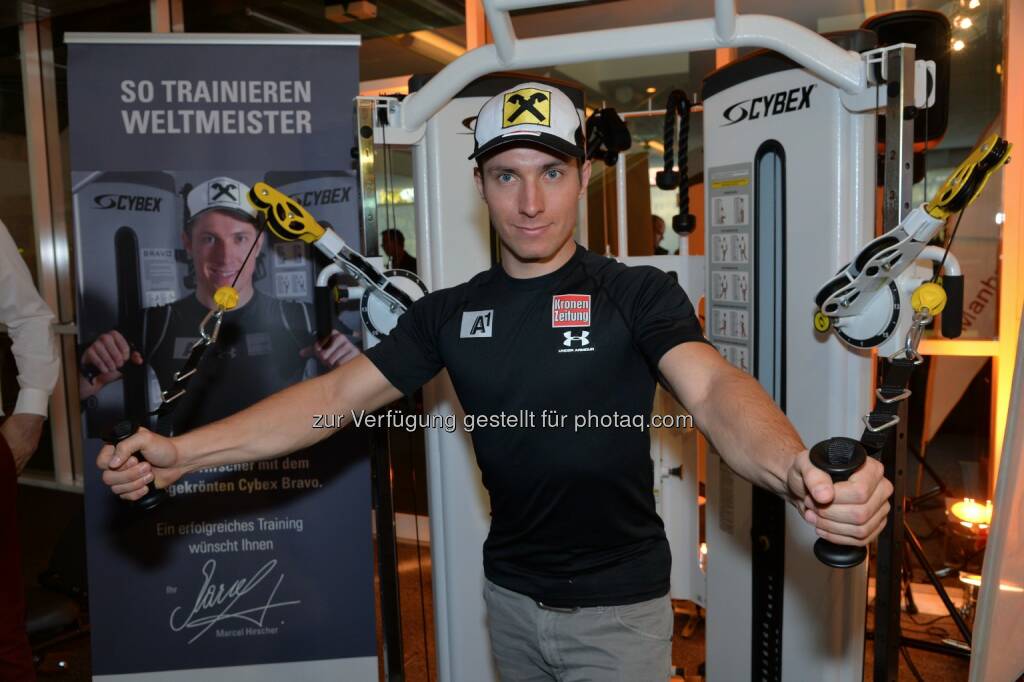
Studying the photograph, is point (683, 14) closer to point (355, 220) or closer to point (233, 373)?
point (355, 220)

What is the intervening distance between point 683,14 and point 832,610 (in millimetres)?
3338

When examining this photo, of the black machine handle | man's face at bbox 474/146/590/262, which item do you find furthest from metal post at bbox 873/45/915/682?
man's face at bbox 474/146/590/262

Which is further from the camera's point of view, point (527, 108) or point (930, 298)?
point (930, 298)

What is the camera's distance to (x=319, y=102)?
2752 mm

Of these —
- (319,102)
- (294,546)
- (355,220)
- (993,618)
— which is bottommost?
(294,546)

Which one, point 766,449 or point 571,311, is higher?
point 571,311

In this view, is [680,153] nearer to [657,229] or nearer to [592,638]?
[592,638]

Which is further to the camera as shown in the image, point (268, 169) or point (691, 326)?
point (268, 169)

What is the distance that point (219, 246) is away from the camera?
9.10 feet

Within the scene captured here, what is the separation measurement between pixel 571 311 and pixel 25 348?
1901 millimetres

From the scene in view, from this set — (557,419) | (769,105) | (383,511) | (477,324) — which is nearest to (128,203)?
(383,511)

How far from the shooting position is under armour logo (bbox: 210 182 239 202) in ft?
9.02

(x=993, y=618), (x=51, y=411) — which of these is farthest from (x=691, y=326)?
(x=51, y=411)
